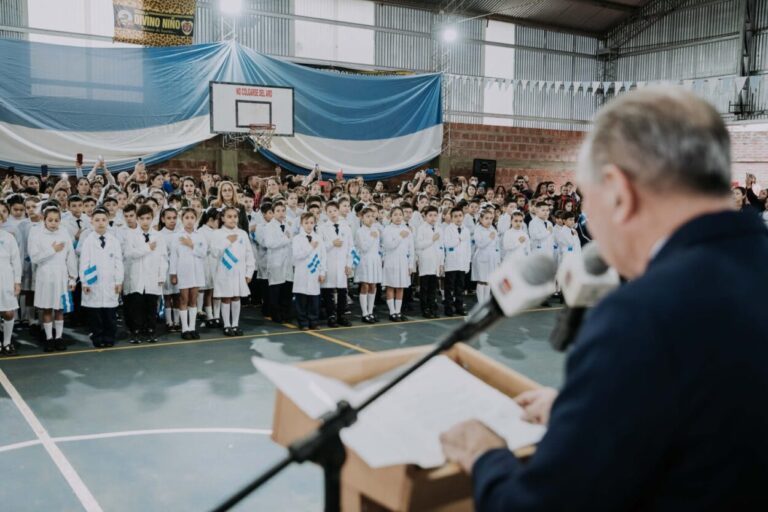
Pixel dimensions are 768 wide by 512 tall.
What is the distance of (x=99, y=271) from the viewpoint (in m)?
6.82

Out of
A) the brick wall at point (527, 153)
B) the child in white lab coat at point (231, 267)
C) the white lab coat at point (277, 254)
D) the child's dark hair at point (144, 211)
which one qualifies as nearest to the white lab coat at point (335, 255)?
the white lab coat at point (277, 254)

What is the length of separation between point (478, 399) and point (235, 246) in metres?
6.46

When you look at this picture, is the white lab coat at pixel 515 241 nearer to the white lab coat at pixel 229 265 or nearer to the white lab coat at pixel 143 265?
the white lab coat at pixel 229 265

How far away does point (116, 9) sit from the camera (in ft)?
38.0

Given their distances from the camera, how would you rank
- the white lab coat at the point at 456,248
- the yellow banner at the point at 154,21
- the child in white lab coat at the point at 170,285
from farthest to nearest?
the yellow banner at the point at 154,21 < the white lab coat at the point at 456,248 < the child in white lab coat at the point at 170,285

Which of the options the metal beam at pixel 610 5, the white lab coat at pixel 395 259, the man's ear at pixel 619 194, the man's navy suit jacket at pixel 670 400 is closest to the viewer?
the man's navy suit jacket at pixel 670 400

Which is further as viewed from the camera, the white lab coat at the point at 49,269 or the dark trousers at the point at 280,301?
the dark trousers at the point at 280,301

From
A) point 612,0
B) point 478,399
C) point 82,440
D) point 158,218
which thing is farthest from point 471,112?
point 478,399

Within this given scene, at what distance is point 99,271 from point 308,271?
87.7 inches

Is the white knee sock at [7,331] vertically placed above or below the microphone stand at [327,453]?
below

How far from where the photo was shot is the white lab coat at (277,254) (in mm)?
8266

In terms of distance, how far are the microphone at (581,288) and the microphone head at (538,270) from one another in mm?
41

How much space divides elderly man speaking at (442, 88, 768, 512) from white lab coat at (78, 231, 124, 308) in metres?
6.53

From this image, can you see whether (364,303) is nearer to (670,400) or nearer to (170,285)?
(170,285)
